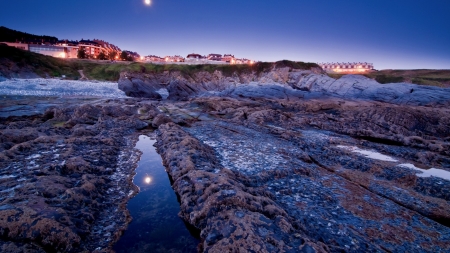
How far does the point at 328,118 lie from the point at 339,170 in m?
15.8

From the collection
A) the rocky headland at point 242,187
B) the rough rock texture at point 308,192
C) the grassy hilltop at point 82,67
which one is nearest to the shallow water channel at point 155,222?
the rocky headland at point 242,187

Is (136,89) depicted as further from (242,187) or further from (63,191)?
(242,187)

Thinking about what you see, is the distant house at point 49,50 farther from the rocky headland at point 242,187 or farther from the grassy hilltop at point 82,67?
the rocky headland at point 242,187

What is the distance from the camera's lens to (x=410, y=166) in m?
12.7

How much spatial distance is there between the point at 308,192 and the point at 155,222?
6040 millimetres

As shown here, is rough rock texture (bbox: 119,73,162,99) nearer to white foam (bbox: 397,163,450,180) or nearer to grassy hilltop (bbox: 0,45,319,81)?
grassy hilltop (bbox: 0,45,319,81)

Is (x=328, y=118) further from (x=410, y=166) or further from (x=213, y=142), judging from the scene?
(x=213, y=142)

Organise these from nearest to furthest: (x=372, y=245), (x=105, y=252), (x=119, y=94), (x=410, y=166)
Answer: (x=105, y=252) < (x=372, y=245) < (x=410, y=166) < (x=119, y=94)

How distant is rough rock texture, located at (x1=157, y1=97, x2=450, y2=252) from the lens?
19.6 ft

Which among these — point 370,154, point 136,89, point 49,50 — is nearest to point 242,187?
point 370,154

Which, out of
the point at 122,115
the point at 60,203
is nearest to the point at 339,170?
the point at 60,203

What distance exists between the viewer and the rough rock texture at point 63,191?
528 cm

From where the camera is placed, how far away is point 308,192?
906cm

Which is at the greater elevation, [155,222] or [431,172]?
[431,172]
